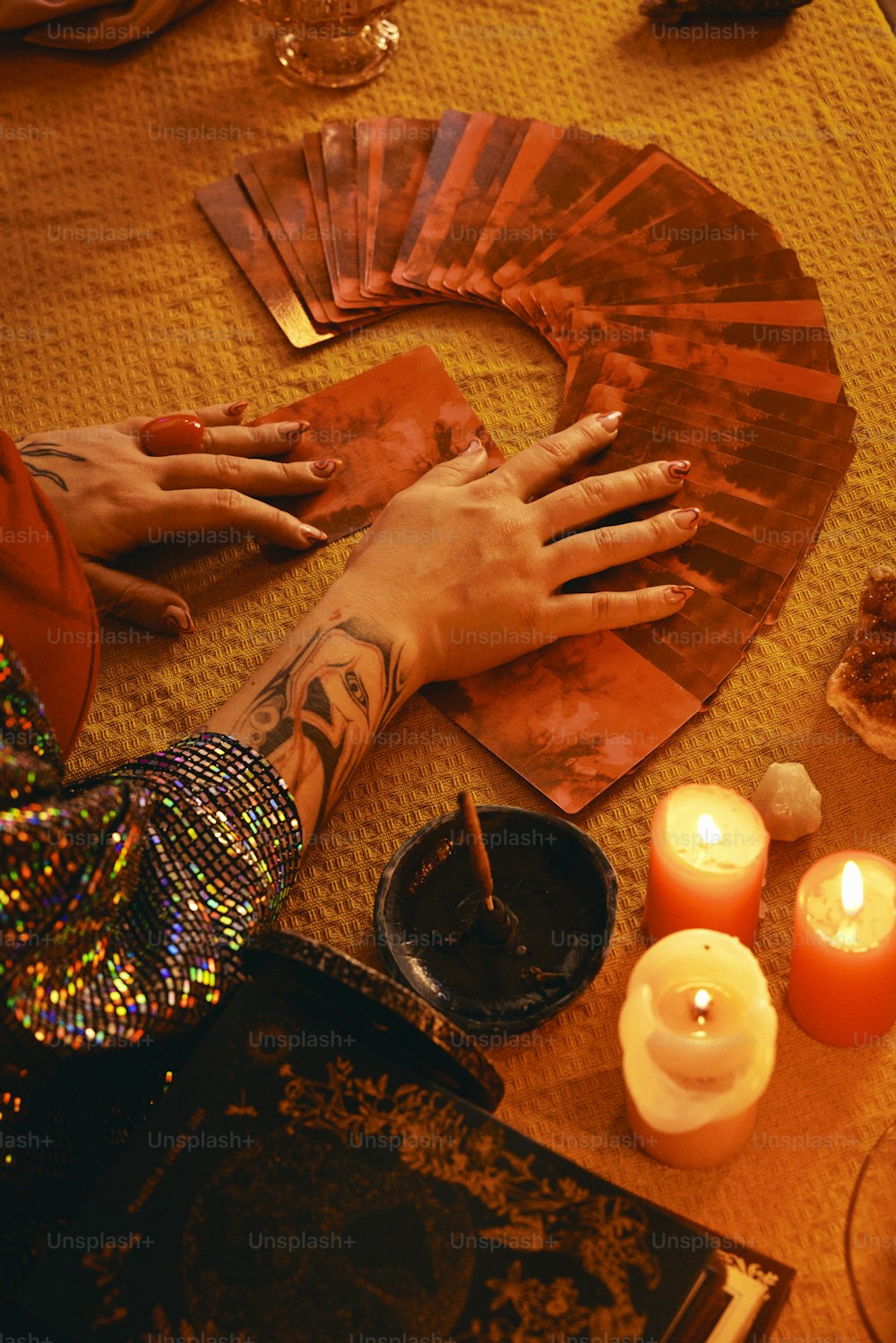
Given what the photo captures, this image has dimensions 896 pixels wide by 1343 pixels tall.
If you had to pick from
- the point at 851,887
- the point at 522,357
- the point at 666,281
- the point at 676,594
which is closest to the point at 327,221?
the point at 522,357

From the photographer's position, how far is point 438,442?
1409 millimetres

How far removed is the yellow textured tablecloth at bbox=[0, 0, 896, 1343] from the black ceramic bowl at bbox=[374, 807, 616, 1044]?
0.16 ft

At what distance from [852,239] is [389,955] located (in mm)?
1089

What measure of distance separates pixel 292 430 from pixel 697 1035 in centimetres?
86

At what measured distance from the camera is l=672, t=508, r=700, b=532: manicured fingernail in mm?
1264

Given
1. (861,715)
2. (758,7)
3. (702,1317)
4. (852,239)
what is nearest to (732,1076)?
(702,1317)

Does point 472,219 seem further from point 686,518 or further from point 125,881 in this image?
point 125,881

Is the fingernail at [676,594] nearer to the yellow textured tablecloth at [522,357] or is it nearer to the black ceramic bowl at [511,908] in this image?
the yellow textured tablecloth at [522,357]

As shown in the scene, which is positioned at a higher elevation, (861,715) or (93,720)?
(861,715)

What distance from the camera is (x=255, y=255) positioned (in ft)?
5.33

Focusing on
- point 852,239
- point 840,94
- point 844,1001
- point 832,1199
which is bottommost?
point 832,1199

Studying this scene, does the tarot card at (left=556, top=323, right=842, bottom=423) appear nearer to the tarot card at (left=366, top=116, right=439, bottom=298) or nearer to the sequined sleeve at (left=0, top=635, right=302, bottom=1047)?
the tarot card at (left=366, top=116, right=439, bottom=298)

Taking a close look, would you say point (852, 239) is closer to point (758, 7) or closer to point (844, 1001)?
point (758, 7)

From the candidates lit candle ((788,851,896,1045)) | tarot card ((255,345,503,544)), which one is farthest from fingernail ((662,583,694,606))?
lit candle ((788,851,896,1045))
